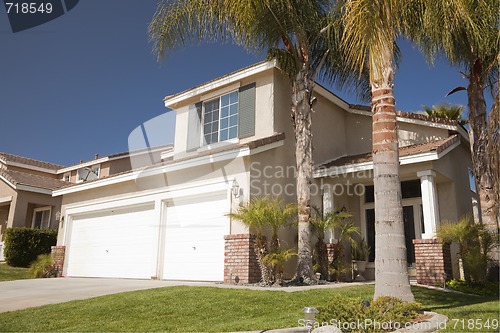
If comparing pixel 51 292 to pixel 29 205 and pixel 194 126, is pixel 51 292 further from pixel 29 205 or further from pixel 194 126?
pixel 29 205

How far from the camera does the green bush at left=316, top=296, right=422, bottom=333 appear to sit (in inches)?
213

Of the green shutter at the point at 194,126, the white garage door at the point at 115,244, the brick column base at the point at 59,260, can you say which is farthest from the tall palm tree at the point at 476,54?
the brick column base at the point at 59,260

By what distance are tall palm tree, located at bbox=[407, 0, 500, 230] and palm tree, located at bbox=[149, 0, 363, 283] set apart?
285cm

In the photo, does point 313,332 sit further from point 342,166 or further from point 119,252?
point 119,252

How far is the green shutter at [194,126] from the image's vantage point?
16.6 metres

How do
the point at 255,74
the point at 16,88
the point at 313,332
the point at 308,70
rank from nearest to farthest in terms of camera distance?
the point at 313,332 → the point at 308,70 → the point at 255,74 → the point at 16,88

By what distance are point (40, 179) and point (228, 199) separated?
61.5 feet

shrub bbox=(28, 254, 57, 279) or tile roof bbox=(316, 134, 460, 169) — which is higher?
tile roof bbox=(316, 134, 460, 169)

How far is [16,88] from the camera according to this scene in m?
19.0

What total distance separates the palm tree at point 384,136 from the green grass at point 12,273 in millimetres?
14979

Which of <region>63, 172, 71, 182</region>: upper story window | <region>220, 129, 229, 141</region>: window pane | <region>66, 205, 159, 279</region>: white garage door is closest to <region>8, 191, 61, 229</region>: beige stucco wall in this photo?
<region>63, 172, 71, 182</region>: upper story window

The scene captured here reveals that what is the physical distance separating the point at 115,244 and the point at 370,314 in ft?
39.0

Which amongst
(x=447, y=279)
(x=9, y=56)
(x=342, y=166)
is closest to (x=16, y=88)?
(x=9, y=56)

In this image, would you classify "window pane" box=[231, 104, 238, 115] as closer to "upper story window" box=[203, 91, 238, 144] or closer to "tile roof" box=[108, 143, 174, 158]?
"upper story window" box=[203, 91, 238, 144]
